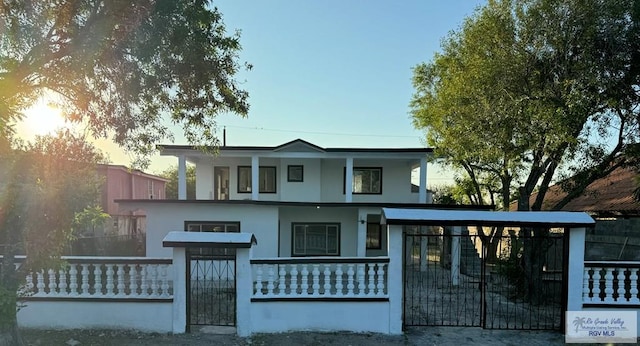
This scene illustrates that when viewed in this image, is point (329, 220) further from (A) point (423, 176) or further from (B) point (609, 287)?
(B) point (609, 287)

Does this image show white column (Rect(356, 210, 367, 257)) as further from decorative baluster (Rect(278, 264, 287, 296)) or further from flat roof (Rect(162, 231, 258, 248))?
flat roof (Rect(162, 231, 258, 248))

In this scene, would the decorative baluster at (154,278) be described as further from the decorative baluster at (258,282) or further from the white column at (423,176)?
the white column at (423,176)

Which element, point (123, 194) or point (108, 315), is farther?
point (123, 194)

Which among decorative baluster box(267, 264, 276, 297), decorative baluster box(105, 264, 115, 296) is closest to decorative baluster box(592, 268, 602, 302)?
decorative baluster box(267, 264, 276, 297)

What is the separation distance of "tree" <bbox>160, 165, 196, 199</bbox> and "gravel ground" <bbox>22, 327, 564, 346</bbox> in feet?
76.2

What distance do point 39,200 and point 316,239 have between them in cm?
1068

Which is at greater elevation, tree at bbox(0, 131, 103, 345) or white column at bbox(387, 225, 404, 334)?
tree at bbox(0, 131, 103, 345)

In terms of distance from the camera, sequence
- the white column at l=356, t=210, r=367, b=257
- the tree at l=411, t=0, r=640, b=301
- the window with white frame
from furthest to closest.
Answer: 1. the window with white frame
2. the white column at l=356, t=210, r=367, b=257
3. the tree at l=411, t=0, r=640, b=301

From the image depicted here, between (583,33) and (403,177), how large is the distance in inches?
339

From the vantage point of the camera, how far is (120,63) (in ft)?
20.7

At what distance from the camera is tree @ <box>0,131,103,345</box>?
466cm

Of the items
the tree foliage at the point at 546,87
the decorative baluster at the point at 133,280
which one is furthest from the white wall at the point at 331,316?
the tree foliage at the point at 546,87

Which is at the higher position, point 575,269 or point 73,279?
point 575,269

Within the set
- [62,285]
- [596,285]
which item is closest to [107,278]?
[62,285]
